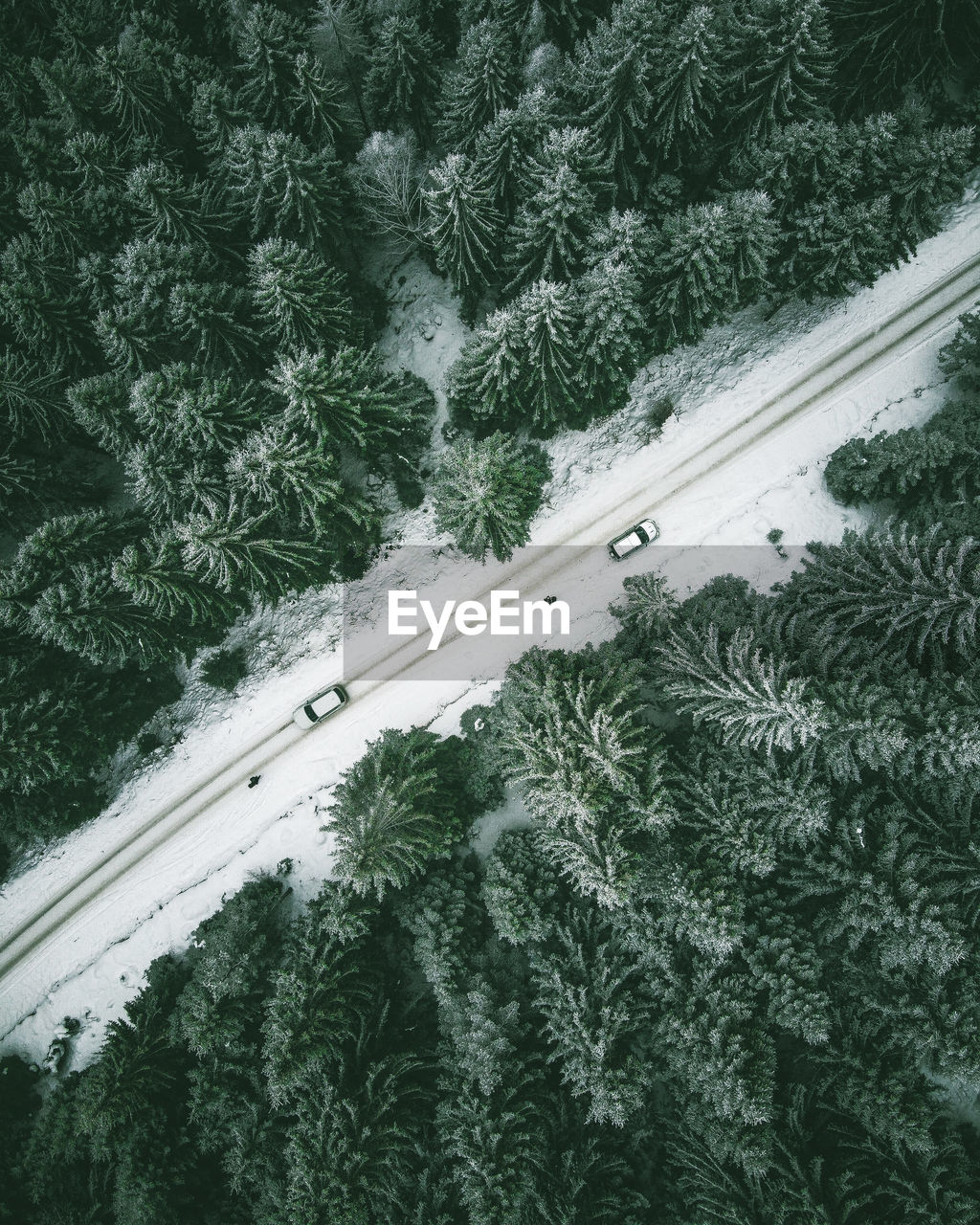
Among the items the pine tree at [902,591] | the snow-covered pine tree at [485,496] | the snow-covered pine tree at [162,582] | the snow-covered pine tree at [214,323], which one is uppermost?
the snow-covered pine tree at [214,323]

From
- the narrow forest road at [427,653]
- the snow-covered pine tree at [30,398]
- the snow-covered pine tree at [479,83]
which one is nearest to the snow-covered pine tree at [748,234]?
the narrow forest road at [427,653]

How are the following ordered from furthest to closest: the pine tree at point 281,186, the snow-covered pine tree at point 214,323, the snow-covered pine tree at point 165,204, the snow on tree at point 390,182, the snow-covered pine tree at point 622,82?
the snow on tree at point 390,182, the snow-covered pine tree at point 165,204, the snow-covered pine tree at point 214,323, the pine tree at point 281,186, the snow-covered pine tree at point 622,82

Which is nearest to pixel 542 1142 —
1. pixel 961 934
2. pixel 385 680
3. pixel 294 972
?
pixel 294 972

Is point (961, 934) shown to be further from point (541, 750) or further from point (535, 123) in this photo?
point (535, 123)

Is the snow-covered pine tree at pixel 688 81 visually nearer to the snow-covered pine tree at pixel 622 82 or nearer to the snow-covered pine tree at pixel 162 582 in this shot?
the snow-covered pine tree at pixel 622 82

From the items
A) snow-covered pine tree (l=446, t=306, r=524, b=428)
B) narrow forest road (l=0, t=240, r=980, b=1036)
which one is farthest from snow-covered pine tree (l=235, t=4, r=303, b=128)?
narrow forest road (l=0, t=240, r=980, b=1036)
